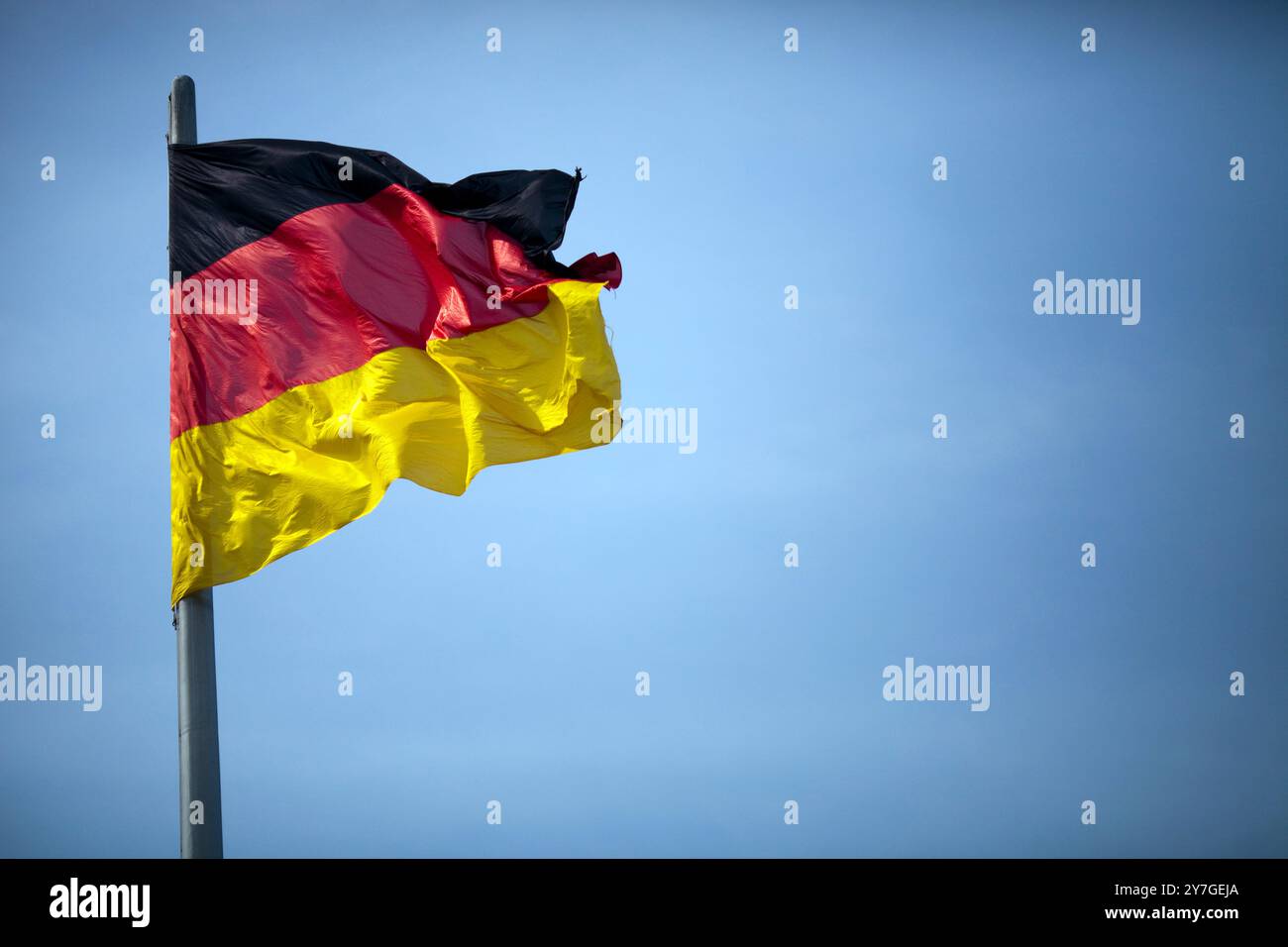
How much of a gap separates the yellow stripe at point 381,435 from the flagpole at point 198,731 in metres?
0.34

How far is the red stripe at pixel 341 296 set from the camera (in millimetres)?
20094

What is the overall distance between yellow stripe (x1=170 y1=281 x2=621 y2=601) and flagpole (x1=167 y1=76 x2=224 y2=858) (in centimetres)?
34

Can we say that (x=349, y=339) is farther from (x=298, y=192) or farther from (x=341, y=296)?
(x=298, y=192)

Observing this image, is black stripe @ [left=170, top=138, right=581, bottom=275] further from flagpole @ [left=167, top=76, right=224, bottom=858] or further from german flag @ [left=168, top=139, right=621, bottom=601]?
flagpole @ [left=167, top=76, right=224, bottom=858]

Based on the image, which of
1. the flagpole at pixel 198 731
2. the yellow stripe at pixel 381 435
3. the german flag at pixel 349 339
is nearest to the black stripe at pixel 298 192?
the german flag at pixel 349 339

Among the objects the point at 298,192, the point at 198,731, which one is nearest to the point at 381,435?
the point at 298,192

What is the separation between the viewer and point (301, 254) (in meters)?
21.0

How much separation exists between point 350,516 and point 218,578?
185cm

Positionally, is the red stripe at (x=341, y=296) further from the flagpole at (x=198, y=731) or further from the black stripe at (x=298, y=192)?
the flagpole at (x=198, y=731)

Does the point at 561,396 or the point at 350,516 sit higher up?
the point at 561,396

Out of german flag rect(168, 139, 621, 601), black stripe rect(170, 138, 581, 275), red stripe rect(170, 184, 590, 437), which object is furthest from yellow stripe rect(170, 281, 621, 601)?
black stripe rect(170, 138, 581, 275)

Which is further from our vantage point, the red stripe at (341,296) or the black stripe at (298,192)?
the black stripe at (298,192)
